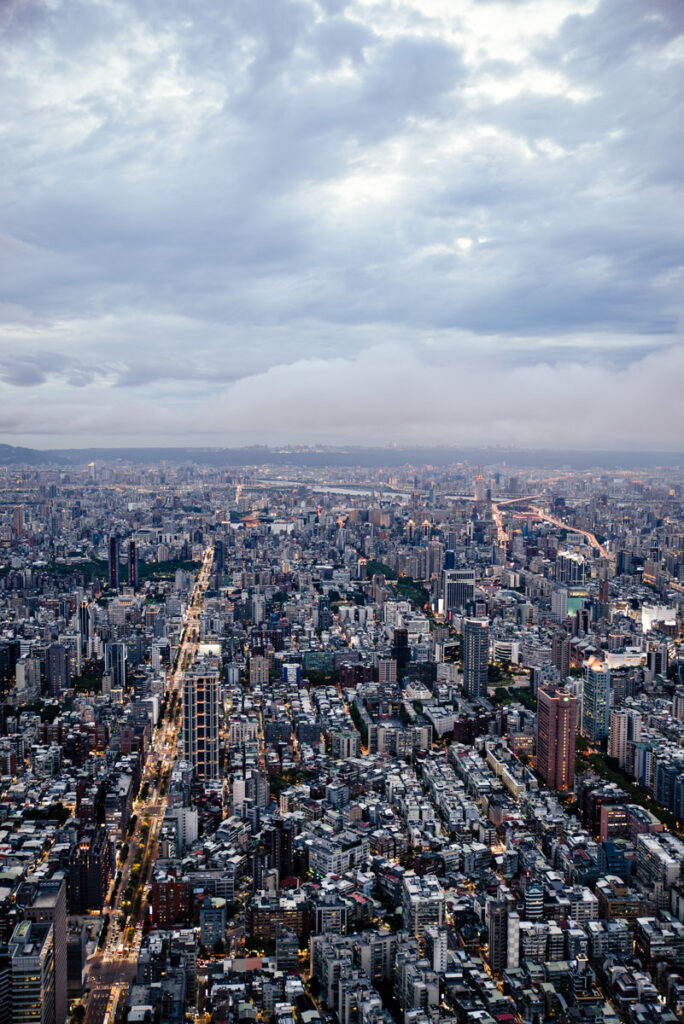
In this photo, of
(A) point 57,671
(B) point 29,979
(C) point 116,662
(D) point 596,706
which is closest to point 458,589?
(D) point 596,706

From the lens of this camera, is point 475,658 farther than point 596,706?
Yes

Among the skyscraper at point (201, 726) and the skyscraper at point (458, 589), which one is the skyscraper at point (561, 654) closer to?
the skyscraper at point (458, 589)

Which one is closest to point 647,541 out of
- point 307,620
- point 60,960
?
point 307,620

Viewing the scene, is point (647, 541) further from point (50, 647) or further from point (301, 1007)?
point (301, 1007)

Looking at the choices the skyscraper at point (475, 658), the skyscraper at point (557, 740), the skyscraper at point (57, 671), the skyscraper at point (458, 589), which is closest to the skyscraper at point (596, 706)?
the skyscraper at point (557, 740)

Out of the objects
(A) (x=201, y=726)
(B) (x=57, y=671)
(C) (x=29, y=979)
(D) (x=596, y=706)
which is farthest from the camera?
(B) (x=57, y=671)

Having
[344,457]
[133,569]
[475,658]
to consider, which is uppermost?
[344,457]

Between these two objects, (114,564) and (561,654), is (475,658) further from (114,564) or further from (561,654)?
(114,564)

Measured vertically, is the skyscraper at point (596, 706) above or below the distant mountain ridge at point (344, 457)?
below
